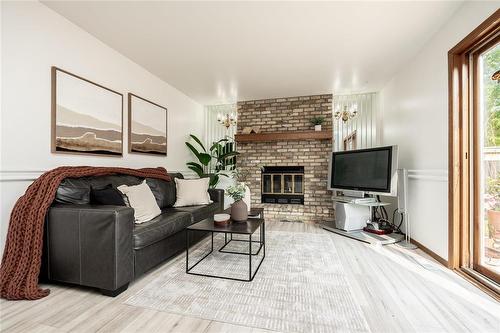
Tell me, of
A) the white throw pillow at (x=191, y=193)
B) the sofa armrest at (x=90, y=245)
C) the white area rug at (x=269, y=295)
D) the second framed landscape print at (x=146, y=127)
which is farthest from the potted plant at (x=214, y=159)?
the sofa armrest at (x=90, y=245)

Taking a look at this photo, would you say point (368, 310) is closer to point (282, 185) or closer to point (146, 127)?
point (282, 185)

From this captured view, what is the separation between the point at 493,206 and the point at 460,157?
0.48 metres

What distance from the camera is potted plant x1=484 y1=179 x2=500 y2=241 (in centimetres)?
193

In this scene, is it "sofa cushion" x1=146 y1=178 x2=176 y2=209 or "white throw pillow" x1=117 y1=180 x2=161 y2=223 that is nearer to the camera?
"white throw pillow" x1=117 y1=180 x2=161 y2=223

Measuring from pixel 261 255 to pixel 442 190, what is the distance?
2013mm

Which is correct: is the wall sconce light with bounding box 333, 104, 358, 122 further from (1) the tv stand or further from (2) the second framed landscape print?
(2) the second framed landscape print

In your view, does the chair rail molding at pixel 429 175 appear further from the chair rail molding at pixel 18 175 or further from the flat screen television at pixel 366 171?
the chair rail molding at pixel 18 175

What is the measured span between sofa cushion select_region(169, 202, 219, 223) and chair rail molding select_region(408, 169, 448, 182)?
8.87ft

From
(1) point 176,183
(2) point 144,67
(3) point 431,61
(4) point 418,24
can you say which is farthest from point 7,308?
(3) point 431,61

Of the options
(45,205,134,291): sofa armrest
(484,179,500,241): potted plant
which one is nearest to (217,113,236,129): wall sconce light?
(45,205,134,291): sofa armrest

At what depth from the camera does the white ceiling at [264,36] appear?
2.13m

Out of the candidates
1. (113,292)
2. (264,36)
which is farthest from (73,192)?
(264,36)

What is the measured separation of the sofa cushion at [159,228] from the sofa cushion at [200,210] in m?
0.15

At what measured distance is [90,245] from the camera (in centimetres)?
172
